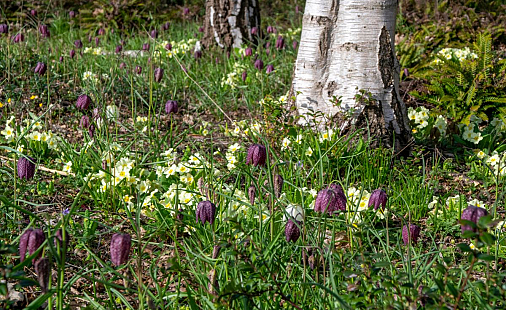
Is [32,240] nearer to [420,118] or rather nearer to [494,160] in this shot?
[494,160]

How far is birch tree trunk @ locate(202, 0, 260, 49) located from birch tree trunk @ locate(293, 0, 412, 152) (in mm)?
2662

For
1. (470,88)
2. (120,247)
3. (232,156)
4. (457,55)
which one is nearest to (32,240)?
(120,247)

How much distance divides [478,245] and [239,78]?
3878 mm

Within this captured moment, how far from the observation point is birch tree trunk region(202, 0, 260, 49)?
20.4ft

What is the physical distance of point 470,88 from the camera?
427 centimetres

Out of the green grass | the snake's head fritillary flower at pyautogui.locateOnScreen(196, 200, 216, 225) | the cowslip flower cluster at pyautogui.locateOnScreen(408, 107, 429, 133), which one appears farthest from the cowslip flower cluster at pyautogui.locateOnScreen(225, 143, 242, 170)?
the cowslip flower cluster at pyautogui.locateOnScreen(408, 107, 429, 133)

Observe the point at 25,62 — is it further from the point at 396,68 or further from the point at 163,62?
the point at 396,68

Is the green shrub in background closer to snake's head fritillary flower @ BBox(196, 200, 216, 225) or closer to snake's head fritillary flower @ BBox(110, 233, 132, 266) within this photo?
snake's head fritillary flower @ BBox(196, 200, 216, 225)

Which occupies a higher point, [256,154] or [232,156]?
[256,154]

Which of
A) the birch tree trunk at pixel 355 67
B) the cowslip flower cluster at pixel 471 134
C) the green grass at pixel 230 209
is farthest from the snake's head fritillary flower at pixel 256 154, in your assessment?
the cowslip flower cluster at pixel 471 134

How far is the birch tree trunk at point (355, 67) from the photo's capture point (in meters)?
3.45

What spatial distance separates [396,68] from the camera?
11.7ft

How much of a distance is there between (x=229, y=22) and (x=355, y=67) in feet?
9.95

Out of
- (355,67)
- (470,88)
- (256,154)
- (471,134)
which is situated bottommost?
(471,134)
